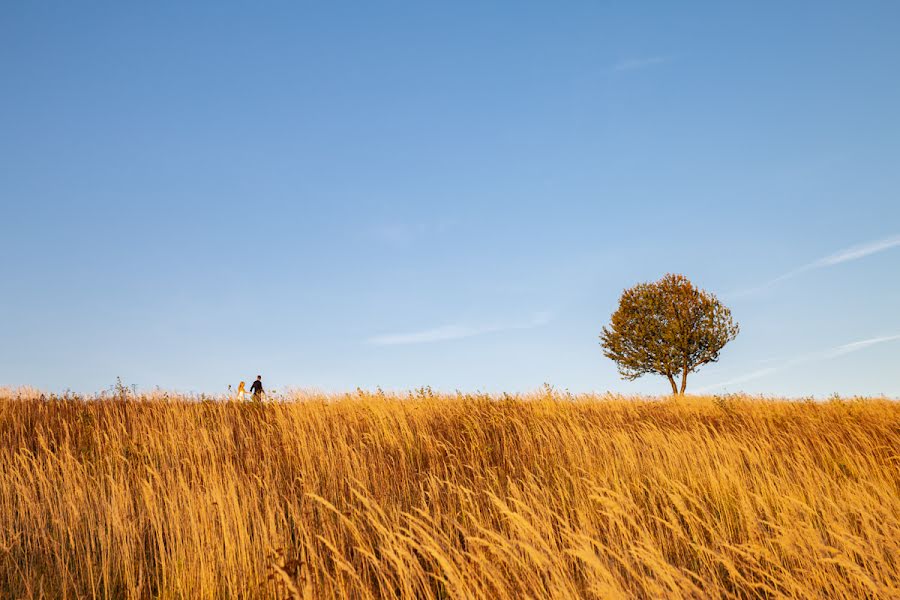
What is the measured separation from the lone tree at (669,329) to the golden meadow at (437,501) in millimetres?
21266

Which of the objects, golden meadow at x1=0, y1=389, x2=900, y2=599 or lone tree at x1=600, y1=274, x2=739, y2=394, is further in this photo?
lone tree at x1=600, y1=274, x2=739, y2=394

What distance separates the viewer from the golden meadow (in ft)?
12.2

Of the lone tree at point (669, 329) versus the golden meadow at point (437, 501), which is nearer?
the golden meadow at point (437, 501)

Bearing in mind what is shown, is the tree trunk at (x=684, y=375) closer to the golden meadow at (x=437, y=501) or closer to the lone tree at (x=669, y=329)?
the lone tree at (x=669, y=329)

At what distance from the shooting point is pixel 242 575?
3.87 meters

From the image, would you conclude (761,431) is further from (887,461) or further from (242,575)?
(242,575)

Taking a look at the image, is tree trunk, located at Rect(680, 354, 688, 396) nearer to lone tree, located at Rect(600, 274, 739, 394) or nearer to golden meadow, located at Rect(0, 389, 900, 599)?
lone tree, located at Rect(600, 274, 739, 394)

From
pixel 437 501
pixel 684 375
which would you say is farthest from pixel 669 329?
pixel 437 501

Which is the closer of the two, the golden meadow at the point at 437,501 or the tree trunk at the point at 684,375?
the golden meadow at the point at 437,501

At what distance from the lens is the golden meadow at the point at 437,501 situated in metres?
3.72

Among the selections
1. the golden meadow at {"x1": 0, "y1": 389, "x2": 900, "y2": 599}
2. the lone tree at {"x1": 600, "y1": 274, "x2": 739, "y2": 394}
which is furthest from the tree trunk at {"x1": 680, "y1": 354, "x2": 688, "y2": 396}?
the golden meadow at {"x1": 0, "y1": 389, "x2": 900, "y2": 599}

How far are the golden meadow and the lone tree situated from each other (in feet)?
69.8

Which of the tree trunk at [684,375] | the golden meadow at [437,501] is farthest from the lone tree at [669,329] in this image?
the golden meadow at [437,501]

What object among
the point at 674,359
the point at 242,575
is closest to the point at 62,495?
the point at 242,575
